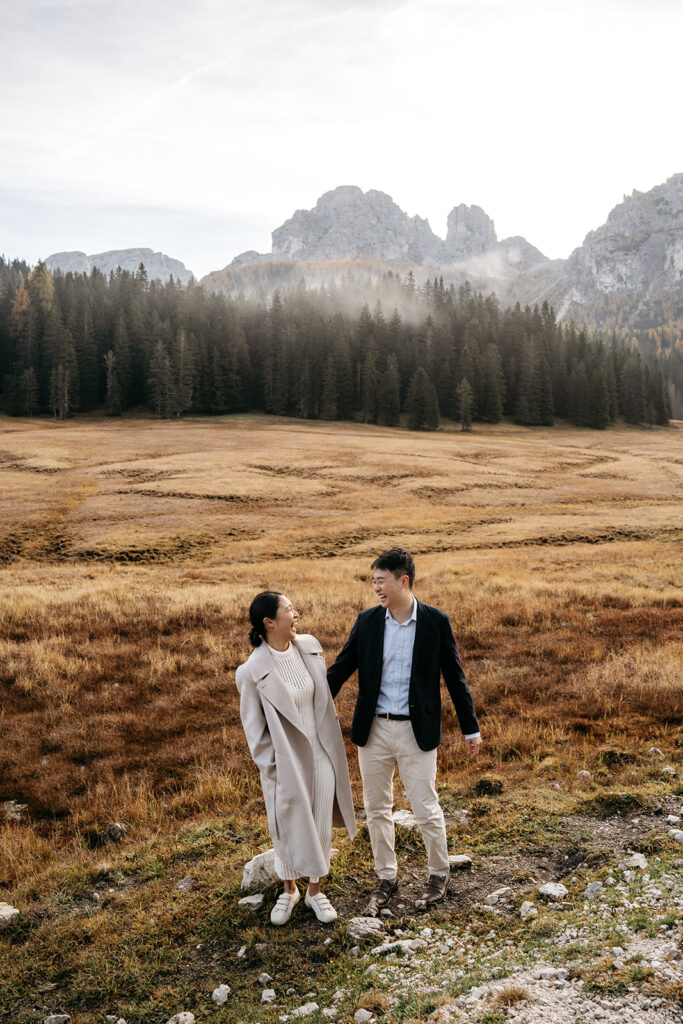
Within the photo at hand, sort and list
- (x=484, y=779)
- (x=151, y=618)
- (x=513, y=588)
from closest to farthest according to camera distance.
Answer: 1. (x=484, y=779)
2. (x=151, y=618)
3. (x=513, y=588)

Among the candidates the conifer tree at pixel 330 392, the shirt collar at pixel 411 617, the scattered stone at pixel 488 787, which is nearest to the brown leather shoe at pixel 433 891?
the scattered stone at pixel 488 787

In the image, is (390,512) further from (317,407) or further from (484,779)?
(317,407)

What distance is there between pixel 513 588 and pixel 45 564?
23.1 metres

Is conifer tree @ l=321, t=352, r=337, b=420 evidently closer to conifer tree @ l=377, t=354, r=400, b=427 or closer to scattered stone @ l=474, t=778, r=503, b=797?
conifer tree @ l=377, t=354, r=400, b=427

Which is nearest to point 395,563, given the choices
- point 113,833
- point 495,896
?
point 495,896

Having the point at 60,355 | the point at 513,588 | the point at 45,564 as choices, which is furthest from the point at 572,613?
the point at 60,355

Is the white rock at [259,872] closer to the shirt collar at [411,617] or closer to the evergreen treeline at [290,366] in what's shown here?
the shirt collar at [411,617]

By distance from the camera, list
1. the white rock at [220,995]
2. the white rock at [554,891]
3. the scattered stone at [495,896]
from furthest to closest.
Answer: the scattered stone at [495,896], the white rock at [554,891], the white rock at [220,995]

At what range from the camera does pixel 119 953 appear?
5594mm

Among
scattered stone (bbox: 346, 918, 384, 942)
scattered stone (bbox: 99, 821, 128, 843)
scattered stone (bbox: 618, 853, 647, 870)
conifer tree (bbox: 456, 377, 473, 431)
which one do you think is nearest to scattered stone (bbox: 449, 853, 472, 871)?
scattered stone (bbox: 346, 918, 384, 942)

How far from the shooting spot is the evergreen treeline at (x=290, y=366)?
105000 millimetres

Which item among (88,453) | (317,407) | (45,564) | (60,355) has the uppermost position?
(60,355)

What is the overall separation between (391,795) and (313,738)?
39.0 inches

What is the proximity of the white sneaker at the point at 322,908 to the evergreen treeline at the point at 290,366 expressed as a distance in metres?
98.3
